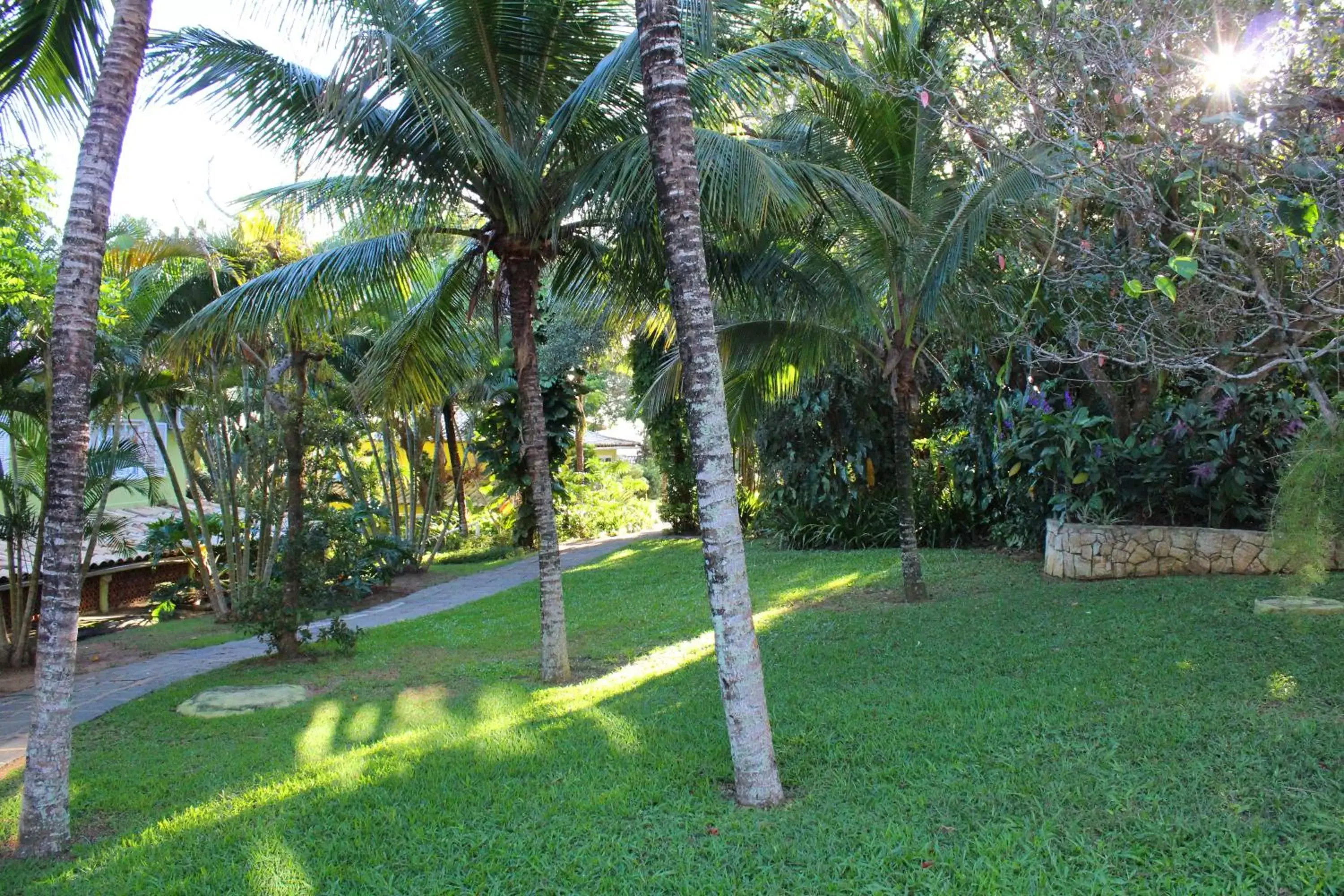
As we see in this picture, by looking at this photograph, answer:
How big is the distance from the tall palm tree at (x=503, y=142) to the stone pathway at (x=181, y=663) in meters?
3.99

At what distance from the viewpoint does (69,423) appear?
4.52 metres

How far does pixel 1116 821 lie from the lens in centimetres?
403

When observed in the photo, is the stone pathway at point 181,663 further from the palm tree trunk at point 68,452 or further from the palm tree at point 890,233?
the palm tree at point 890,233

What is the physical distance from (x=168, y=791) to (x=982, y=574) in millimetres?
9033

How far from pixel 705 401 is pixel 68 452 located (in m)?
3.12

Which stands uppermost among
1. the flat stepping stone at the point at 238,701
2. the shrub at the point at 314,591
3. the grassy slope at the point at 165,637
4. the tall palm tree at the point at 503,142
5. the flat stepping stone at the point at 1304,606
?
the tall palm tree at the point at 503,142

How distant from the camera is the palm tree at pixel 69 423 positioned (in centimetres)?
444

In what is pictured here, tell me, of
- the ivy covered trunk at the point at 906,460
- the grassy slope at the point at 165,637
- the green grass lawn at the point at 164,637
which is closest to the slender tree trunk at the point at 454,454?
the grassy slope at the point at 165,637

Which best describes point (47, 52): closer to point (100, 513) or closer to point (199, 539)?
point (100, 513)

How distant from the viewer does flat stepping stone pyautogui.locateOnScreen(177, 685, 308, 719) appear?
7593 millimetres

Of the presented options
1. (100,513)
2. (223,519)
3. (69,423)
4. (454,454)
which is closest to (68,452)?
(69,423)

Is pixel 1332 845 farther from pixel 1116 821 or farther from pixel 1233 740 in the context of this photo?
pixel 1233 740

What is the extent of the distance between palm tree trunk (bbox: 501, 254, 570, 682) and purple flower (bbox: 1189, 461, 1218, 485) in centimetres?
688

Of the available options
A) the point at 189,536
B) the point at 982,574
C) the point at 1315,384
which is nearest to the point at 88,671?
the point at 189,536
